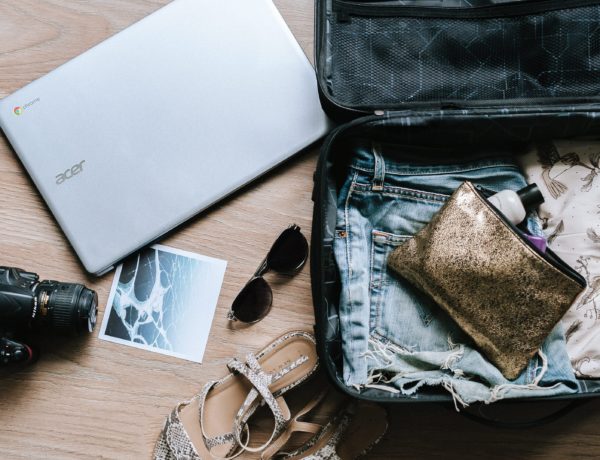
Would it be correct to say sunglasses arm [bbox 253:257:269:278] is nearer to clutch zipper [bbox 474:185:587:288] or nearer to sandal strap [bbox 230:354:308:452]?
sandal strap [bbox 230:354:308:452]

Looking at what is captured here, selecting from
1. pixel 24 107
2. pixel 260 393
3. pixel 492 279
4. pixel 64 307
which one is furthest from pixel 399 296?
pixel 24 107

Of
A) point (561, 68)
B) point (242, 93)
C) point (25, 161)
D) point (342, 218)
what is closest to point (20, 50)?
point (25, 161)

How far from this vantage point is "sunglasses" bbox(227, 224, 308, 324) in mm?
786

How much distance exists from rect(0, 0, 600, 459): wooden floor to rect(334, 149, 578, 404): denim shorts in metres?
0.08

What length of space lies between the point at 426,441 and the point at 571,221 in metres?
0.39

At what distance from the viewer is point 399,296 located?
77cm

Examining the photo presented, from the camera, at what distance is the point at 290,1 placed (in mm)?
813

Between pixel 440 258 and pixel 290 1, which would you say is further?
pixel 290 1

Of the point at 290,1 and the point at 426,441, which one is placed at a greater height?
the point at 290,1

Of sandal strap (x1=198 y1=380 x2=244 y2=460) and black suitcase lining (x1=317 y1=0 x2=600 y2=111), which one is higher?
black suitcase lining (x1=317 y1=0 x2=600 y2=111)

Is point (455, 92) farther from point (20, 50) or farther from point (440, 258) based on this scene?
point (20, 50)

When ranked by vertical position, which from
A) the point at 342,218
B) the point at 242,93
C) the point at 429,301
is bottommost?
the point at 429,301

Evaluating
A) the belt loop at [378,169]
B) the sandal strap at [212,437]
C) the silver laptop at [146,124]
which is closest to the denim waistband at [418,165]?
the belt loop at [378,169]

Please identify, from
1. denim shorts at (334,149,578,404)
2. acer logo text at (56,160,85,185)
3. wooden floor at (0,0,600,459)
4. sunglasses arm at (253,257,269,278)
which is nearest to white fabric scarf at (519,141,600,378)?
denim shorts at (334,149,578,404)
